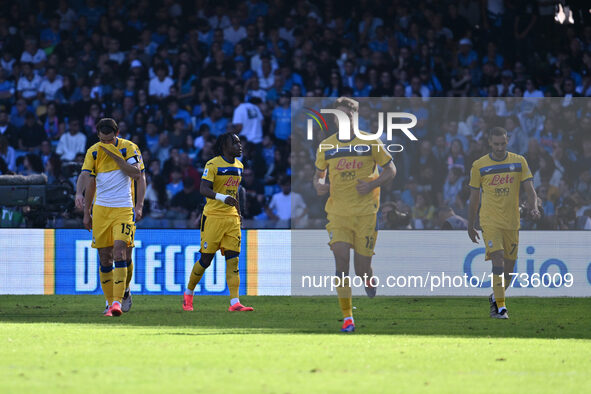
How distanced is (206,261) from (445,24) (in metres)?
10.6

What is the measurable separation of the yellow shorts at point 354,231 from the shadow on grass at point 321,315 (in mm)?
803

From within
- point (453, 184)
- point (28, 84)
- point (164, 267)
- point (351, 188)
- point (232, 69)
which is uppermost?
point (232, 69)

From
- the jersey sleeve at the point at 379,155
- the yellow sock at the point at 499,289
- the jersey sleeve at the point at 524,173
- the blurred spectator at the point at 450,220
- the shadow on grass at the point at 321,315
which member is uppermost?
the jersey sleeve at the point at 379,155

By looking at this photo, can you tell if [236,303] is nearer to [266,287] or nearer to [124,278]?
[124,278]

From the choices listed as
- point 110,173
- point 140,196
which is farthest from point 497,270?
point 110,173

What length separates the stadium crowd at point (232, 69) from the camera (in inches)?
736

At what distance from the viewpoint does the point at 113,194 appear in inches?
444

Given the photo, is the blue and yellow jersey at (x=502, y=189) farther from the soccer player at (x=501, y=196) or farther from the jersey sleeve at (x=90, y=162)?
the jersey sleeve at (x=90, y=162)

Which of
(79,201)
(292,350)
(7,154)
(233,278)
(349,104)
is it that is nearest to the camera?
(292,350)

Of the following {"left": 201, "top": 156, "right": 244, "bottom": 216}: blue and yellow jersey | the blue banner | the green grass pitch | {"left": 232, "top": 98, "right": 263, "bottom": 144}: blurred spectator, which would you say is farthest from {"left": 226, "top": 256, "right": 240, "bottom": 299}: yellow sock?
{"left": 232, "top": 98, "right": 263, "bottom": 144}: blurred spectator

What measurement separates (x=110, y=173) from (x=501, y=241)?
4.38 metres

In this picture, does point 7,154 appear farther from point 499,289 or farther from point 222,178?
point 499,289

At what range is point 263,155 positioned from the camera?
1845 centimetres

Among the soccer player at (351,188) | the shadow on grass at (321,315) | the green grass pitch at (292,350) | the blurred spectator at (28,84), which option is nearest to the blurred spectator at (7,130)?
the blurred spectator at (28,84)
